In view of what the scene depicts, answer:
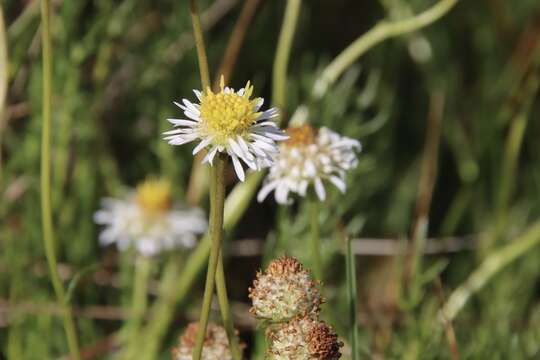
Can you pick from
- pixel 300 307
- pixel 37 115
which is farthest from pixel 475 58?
pixel 300 307

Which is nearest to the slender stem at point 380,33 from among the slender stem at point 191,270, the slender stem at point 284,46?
the slender stem at point 284,46

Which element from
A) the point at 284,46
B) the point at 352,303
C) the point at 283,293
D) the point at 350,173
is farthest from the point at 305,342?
the point at 350,173

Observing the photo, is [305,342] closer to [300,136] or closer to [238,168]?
[238,168]

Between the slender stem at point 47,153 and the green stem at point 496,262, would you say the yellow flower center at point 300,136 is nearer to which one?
the slender stem at point 47,153

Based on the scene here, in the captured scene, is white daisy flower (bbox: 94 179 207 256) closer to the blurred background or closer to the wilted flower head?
the blurred background

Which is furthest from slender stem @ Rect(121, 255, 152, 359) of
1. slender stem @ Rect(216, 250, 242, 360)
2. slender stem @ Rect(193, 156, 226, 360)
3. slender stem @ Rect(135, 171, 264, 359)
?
slender stem @ Rect(193, 156, 226, 360)

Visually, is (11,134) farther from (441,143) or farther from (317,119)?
(441,143)
